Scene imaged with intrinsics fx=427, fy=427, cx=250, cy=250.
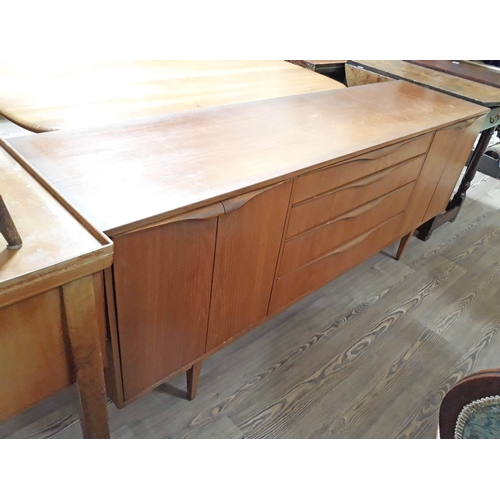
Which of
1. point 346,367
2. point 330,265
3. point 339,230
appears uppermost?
point 339,230

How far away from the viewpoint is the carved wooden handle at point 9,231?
1.88ft

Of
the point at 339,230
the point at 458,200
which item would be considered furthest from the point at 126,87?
the point at 458,200

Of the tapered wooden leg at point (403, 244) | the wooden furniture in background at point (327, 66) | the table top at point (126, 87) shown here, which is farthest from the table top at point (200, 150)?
the tapered wooden leg at point (403, 244)

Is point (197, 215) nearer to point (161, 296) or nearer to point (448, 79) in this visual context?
point (161, 296)

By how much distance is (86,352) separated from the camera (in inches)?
27.6

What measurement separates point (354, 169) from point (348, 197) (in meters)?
0.10

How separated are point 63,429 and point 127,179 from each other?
0.76 metres

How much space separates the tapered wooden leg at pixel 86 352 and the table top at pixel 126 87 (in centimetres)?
60

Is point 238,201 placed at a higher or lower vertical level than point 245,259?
higher

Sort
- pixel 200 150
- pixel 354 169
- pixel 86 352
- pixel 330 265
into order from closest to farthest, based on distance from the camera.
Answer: pixel 86 352 < pixel 200 150 < pixel 354 169 < pixel 330 265

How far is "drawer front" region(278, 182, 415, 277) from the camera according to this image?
1.26m

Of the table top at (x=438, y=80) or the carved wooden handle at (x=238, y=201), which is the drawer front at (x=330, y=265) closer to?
the carved wooden handle at (x=238, y=201)

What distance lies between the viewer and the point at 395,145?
1.34 m
